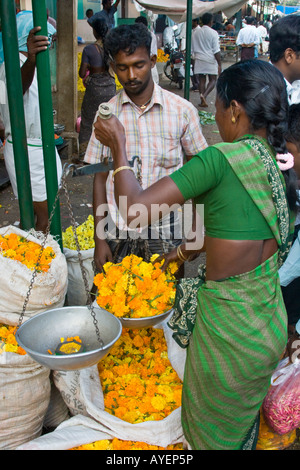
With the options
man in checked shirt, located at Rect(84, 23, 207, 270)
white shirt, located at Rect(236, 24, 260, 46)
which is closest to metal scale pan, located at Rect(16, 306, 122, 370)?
man in checked shirt, located at Rect(84, 23, 207, 270)

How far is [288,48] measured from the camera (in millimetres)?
3033

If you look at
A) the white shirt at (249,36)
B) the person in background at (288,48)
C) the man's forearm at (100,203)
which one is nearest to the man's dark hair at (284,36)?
the person in background at (288,48)

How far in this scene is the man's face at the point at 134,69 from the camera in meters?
2.54

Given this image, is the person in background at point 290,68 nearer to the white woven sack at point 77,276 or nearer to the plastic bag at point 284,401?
the plastic bag at point 284,401

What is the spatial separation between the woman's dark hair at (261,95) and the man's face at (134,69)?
950mm

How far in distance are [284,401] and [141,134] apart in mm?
1711

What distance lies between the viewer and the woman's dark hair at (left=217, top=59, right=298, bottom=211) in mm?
1643

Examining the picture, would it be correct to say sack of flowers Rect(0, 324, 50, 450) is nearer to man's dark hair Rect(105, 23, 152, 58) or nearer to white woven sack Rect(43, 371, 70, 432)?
white woven sack Rect(43, 371, 70, 432)

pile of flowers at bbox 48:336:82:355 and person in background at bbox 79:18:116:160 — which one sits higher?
person in background at bbox 79:18:116:160

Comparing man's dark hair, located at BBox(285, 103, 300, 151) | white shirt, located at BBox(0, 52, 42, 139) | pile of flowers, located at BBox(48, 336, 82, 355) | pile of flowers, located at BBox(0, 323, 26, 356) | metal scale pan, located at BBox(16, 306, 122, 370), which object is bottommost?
pile of flowers, located at BBox(0, 323, 26, 356)

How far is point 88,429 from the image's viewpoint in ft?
7.10

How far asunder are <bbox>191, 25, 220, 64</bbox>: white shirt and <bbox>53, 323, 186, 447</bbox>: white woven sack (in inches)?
402

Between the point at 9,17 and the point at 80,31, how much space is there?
1113 centimetres

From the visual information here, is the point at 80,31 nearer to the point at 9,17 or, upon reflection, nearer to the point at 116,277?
the point at 9,17
